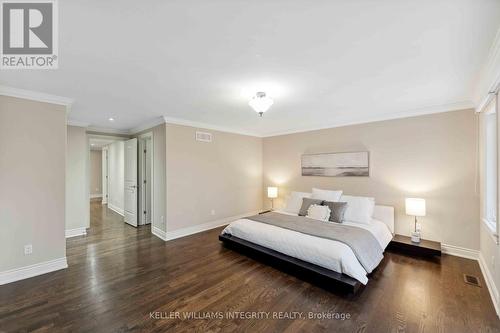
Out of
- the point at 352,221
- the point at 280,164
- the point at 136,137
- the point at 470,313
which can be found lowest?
the point at 470,313

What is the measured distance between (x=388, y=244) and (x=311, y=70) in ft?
10.5

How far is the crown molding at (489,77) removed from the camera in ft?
5.92

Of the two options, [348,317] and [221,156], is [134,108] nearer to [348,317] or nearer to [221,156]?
[221,156]

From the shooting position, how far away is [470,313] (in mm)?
1987

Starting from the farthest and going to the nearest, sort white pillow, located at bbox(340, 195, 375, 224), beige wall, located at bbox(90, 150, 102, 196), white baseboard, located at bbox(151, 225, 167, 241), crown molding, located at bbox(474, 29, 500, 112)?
beige wall, located at bbox(90, 150, 102, 196)
white baseboard, located at bbox(151, 225, 167, 241)
white pillow, located at bbox(340, 195, 375, 224)
crown molding, located at bbox(474, 29, 500, 112)

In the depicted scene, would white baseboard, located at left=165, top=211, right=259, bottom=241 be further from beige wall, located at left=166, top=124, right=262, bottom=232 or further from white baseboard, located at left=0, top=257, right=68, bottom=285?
white baseboard, located at left=0, top=257, right=68, bottom=285

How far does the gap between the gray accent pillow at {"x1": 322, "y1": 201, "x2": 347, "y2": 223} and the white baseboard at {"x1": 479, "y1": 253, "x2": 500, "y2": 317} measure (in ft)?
5.73

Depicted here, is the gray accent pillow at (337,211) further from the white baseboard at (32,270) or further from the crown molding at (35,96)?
the crown molding at (35,96)

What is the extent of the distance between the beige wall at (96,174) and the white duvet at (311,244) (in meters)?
8.28

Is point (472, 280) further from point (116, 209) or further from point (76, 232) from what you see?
point (116, 209)

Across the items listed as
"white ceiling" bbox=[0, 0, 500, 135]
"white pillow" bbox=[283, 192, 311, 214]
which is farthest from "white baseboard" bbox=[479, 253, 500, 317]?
"white pillow" bbox=[283, 192, 311, 214]

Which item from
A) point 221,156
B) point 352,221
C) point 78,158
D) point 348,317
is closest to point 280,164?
point 221,156

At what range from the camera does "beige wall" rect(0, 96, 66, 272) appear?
2564 millimetres

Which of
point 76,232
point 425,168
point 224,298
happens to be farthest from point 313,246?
point 76,232
